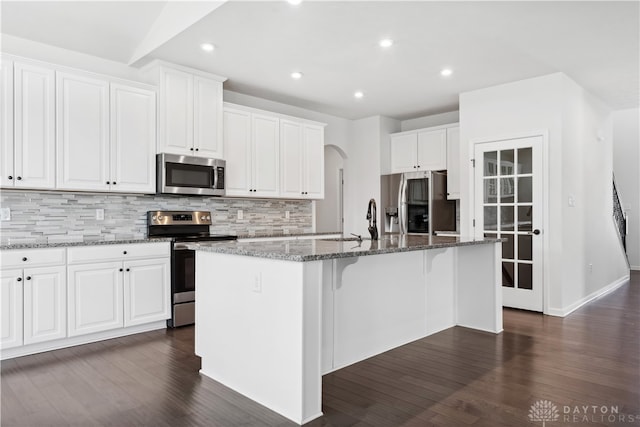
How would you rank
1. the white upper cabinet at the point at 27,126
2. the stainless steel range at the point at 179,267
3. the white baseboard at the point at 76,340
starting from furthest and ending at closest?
the stainless steel range at the point at 179,267, the white upper cabinet at the point at 27,126, the white baseboard at the point at 76,340

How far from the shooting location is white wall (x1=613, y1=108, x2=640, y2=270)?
25.3 feet

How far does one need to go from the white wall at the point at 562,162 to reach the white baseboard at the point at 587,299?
13 millimetres

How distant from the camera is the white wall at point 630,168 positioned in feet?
25.3

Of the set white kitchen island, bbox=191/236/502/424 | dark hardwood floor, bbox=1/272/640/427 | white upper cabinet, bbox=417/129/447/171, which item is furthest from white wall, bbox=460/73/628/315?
white kitchen island, bbox=191/236/502/424

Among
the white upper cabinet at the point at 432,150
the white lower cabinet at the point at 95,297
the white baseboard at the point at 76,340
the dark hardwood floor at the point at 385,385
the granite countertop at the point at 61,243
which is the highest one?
the white upper cabinet at the point at 432,150

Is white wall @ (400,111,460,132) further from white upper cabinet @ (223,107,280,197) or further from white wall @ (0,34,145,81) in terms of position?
white wall @ (0,34,145,81)

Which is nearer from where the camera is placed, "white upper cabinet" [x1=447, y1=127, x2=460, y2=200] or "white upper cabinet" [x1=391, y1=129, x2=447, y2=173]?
"white upper cabinet" [x1=447, y1=127, x2=460, y2=200]

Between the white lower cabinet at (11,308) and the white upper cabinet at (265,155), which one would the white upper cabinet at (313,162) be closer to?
the white upper cabinet at (265,155)

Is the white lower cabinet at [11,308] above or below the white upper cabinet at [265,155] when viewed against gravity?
below

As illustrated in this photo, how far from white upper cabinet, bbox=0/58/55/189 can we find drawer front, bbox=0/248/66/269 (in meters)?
0.56

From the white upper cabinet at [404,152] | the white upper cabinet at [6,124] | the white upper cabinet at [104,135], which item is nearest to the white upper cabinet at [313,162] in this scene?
the white upper cabinet at [404,152]

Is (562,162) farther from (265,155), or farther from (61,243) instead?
(61,243)

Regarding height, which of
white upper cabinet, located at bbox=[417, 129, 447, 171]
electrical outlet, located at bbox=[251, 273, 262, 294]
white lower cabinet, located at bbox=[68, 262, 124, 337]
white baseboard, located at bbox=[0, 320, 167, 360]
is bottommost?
white baseboard, located at bbox=[0, 320, 167, 360]

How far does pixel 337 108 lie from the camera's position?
19.8 feet
